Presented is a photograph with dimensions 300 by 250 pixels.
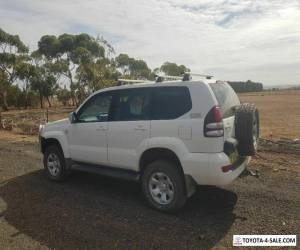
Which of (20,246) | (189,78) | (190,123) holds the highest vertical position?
(189,78)

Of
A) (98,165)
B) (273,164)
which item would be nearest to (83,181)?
(98,165)

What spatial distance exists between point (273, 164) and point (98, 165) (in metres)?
4.20

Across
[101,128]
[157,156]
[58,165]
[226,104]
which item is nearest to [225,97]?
[226,104]

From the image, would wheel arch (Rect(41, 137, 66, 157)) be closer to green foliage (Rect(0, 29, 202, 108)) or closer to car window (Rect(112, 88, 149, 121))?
car window (Rect(112, 88, 149, 121))

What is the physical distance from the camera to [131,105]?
5.71 m

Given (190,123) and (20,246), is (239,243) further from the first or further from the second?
(20,246)

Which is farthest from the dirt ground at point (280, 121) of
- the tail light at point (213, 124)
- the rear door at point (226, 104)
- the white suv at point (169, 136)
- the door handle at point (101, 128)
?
the tail light at point (213, 124)

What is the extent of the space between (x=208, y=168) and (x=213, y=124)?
24.0 inches

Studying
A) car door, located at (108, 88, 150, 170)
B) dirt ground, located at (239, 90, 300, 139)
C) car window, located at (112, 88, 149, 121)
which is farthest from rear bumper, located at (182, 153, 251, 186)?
dirt ground, located at (239, 90, 300, 139)

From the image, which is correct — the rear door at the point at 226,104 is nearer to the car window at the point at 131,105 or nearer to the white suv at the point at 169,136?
the white suv at the point at 169,136

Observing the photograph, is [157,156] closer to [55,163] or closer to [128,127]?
[128,127]

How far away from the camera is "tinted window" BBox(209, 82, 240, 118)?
503cm

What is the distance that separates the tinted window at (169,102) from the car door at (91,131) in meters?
1.05

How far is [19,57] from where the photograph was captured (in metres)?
38.1
